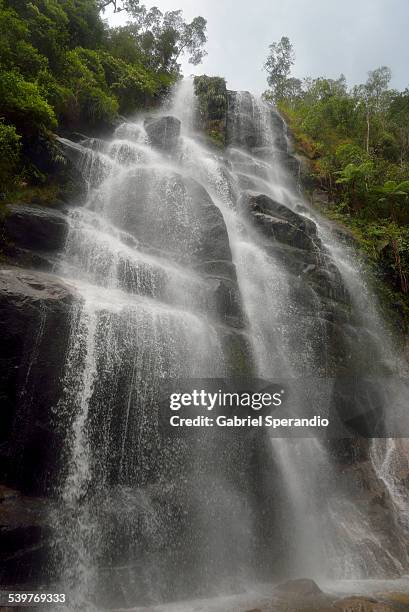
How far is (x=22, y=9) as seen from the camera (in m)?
15.5

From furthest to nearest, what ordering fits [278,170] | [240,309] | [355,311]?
1. [278,170]
2. [355,311]
3. [240,309]

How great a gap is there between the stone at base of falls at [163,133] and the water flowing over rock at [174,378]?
13.7 ft

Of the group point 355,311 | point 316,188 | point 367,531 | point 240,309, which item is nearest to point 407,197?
point 316,188

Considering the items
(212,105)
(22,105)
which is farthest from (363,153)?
(22,105)

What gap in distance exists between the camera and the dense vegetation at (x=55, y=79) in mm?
12336

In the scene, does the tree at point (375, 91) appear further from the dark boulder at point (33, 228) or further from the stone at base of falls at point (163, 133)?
the dark boulder at point (33, 228)

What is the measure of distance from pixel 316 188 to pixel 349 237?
20.9ft

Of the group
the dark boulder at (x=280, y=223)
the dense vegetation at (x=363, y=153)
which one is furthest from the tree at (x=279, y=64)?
the dark boulder at (x=280, y=223)

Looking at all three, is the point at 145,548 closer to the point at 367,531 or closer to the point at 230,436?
the point at 230,436

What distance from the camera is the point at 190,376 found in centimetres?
929

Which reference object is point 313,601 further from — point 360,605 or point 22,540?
point 22,540

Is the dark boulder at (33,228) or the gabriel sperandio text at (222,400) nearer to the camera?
the gabriel sperandio text at (222,400)

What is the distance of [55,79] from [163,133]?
15.9ft

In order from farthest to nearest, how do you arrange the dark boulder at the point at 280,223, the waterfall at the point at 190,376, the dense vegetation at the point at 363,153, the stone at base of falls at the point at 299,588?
the dense vegetation at the point at 363,153, the dark boulder at the point at 280,223, the waterfall at the point at 190,376, the stone at base of falls at the point at 299,588
